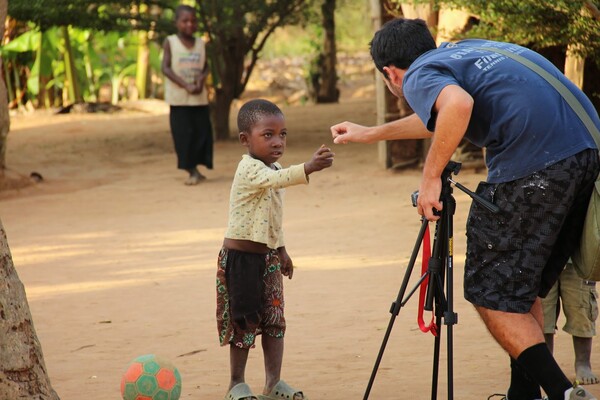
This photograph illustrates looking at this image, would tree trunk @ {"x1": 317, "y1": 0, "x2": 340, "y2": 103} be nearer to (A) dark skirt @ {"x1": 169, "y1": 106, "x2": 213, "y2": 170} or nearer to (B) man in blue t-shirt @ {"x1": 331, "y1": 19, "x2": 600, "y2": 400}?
(A) dark skirt @ {"x1": 169, "y1": 106, "x2": 213, "y2": 170}

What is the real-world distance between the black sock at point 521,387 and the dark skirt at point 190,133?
8.09 metres

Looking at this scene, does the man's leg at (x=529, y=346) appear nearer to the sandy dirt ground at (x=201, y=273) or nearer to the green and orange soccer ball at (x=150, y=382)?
the sandy dirt ground at (x=201, y=273)

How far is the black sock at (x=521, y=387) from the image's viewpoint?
4.22m

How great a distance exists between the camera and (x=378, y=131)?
160 inches

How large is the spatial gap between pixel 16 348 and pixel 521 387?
6.93 ft

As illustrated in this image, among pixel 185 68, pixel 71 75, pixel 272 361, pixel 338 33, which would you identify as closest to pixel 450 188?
pixel 272 361

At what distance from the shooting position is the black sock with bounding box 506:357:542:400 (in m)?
4.22

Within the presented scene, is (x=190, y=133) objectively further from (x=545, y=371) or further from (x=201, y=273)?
(x=545, y=371)

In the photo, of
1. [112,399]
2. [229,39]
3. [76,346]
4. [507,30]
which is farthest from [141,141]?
[112,399]

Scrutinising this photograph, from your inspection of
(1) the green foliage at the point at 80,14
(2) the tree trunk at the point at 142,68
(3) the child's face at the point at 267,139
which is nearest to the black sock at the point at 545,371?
(3) the child's face at the point at 267,139

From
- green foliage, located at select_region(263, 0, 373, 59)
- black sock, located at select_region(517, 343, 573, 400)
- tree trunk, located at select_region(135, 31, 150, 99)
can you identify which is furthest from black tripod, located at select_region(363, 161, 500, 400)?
tree trunk, located at select_region(135, 31, 150, 99)

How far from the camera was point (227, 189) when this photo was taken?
11727 millimetres

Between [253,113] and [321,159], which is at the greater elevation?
[253,113]

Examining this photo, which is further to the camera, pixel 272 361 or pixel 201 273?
pixel 201 273
